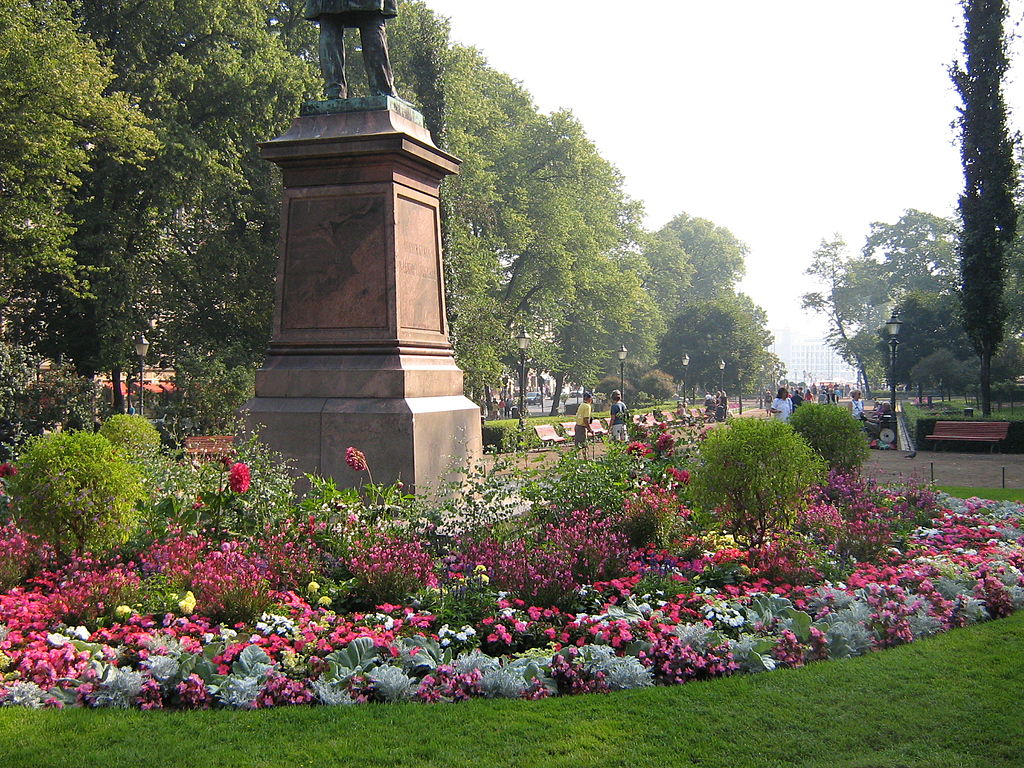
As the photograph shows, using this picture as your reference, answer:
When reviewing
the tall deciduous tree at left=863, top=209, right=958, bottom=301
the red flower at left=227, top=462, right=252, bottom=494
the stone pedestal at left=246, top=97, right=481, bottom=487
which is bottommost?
the red flower at left=227, top=462, right=252, bottom=494

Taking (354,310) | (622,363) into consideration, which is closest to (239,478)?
(354,310)

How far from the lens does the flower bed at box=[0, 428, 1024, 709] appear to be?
4758mm

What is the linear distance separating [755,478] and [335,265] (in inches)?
181

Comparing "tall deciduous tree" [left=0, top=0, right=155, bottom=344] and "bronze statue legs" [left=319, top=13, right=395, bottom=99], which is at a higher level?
"tall deciduous tree" [left=0, top=0, right=155, bottom=344]

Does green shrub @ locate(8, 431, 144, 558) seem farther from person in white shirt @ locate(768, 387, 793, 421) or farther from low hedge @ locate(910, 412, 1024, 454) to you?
low hedge @ locate(910, 412, 1024, 454)

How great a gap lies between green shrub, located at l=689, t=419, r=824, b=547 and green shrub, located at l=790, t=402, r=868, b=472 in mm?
4627

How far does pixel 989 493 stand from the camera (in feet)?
43.9

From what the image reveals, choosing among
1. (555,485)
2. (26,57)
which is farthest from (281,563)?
(26,57)

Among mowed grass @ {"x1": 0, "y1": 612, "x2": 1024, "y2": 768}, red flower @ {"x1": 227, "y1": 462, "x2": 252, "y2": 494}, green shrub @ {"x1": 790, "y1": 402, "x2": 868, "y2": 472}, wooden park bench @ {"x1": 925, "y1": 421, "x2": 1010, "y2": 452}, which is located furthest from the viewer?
wooden park bench @ {"x1": 925, "y1": 421, "x2": 1010, "y2": 452}

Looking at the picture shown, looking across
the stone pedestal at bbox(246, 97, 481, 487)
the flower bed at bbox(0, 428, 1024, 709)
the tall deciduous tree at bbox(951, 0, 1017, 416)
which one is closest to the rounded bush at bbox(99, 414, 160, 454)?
the stone pedestal at bbox(246, 97, 481, 487)

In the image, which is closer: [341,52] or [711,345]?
[341,52]

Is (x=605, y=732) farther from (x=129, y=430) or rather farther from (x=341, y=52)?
(x=129, y=430)

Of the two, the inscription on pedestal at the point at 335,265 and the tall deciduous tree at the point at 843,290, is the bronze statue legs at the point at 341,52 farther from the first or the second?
the tall deciduous tree at the point at 843,290

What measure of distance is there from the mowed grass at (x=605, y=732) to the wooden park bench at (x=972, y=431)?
20704mm
